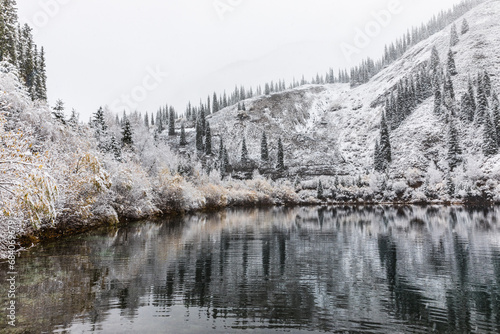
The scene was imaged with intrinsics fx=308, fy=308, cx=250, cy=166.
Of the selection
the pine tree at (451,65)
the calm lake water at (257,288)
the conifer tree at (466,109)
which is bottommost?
the calm lake water at (257,288)

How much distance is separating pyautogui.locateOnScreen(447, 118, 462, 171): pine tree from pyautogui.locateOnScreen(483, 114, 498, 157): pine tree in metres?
8.43

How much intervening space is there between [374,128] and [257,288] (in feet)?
536

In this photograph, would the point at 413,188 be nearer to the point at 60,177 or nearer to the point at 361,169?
the point at 361,169

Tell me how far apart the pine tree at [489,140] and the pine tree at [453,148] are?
843 cm

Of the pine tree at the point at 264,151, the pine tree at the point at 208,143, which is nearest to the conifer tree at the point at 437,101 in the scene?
the pine tree at the point at 264,151

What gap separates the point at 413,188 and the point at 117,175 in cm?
9727

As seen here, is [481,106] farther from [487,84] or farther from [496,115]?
[487,84]

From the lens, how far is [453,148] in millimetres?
105188

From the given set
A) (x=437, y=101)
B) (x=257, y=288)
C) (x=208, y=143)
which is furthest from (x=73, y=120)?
(x=437, y=101)

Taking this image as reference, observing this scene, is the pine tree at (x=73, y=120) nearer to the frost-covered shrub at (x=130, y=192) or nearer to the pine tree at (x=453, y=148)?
the frost-covered shrub at (x=130, y=192)

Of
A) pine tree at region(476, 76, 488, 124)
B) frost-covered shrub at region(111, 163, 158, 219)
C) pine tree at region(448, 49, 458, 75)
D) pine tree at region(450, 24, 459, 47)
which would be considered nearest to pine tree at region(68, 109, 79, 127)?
frost-covered shrub at region(111, 163, 158, 219)

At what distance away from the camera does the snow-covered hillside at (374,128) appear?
118588 mm

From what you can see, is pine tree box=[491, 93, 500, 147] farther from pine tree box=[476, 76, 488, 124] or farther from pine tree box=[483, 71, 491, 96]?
pine tree box=[483, 71, 491, 96]

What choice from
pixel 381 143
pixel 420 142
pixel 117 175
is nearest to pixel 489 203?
pixel 420 142
